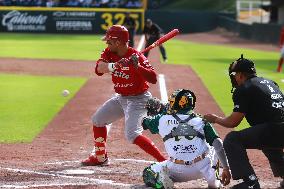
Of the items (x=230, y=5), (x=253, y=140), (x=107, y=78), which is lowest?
(x=230, y=5)

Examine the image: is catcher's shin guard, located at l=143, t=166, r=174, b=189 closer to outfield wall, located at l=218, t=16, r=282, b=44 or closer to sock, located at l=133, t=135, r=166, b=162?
sock, located at l=133, t=135, r=166, b=162

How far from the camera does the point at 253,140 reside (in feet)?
25.6

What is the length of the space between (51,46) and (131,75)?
27.8 meters

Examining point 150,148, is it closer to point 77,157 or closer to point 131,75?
point 131,75

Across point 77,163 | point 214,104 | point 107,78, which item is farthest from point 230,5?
point 77,163

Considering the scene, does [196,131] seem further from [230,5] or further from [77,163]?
[230,5]

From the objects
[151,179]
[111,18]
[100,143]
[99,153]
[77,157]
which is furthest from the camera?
[111,18]

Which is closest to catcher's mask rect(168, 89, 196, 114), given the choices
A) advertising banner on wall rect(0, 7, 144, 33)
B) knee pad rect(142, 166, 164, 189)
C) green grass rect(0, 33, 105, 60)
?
knee pad rect(142, 166, 164, 189)

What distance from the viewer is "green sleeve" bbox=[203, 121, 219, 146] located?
7.71 metres

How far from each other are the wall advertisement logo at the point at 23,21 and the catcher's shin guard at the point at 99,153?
1533 inches

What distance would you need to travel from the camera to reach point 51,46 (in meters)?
36.4

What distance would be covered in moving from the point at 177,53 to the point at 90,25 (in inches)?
600

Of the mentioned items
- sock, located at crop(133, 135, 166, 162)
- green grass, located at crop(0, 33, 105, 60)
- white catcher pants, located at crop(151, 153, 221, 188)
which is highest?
white catcher pants, located at crop(151, 153, 221, 188)

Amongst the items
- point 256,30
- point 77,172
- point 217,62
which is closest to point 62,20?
point 256,30
